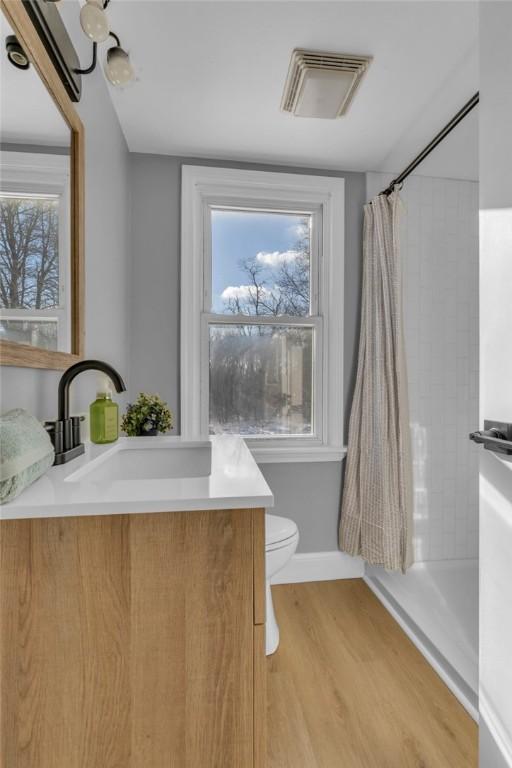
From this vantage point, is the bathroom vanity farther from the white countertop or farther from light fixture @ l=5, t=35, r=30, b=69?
light fixture @ l=5, t=35, r=30, b=69

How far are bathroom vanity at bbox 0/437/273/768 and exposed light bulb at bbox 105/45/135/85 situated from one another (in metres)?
1.10

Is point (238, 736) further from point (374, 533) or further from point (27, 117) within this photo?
point (374, 533)

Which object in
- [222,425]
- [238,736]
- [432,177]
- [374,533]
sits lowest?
[374,533]

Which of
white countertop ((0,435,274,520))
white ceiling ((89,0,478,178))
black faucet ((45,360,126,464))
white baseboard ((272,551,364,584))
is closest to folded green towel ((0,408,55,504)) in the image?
white countertop ((0,435,274,520))

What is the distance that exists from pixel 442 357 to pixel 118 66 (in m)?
2.10

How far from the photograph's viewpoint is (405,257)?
2.45 m

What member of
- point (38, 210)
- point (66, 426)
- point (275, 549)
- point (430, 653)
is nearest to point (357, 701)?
point (430, 653)

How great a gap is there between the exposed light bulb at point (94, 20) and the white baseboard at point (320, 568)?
2270mm

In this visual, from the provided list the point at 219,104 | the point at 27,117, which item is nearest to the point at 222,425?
the point at 219,104

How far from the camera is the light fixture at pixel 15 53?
86 centimetres

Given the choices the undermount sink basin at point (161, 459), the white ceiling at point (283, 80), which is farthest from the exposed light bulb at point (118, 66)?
the undermount sink basin at point (161, 459)

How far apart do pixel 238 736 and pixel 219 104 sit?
2.09m

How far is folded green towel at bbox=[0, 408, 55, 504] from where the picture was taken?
0.67 metres

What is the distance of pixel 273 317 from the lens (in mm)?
2371
